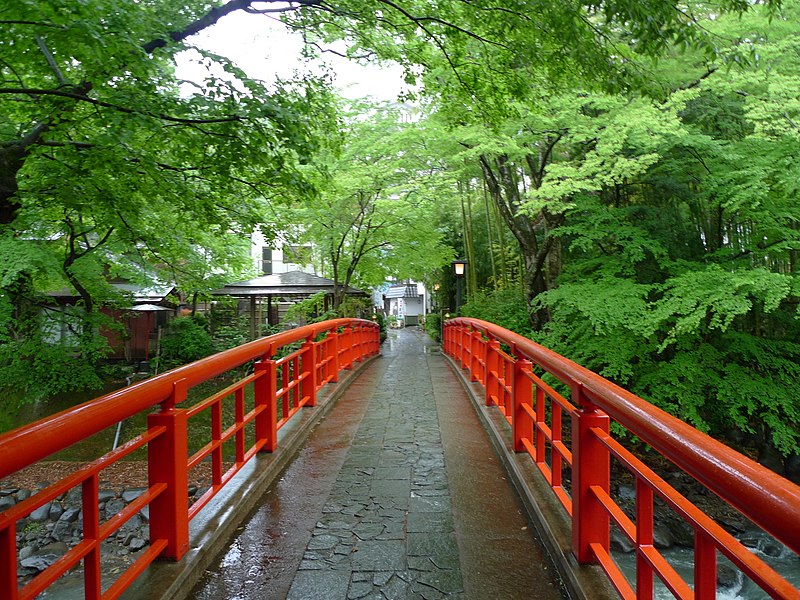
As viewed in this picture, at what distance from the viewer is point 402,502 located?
3438 mm

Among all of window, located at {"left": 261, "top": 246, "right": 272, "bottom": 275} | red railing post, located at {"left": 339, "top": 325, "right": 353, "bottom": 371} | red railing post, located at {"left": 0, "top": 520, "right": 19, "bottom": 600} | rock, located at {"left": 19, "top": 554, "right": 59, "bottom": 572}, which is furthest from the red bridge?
window, located at {"left": 261, "top": 246, "right": 272, "bottom": 275}

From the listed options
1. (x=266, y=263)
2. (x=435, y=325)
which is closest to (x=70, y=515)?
(x=435, y=325)

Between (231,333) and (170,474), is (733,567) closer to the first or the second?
(170,474)

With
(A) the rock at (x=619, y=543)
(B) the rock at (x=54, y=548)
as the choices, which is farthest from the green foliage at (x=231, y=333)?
(A) the rock at (x=619, y=543)

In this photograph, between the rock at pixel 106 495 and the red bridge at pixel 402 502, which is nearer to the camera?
the red bridge at pixel 402 502

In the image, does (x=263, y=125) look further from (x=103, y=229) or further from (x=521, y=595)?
(x=103, y=229)

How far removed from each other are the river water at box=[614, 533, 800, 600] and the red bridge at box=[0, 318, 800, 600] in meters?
0.74

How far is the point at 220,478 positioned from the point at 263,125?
3.12 m

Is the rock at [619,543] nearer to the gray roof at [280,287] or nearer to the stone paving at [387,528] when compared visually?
the stone paving at [387,528]

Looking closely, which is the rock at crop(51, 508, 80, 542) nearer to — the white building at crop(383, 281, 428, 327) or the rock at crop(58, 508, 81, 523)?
the rock at crop(58, 508, 81, 523)

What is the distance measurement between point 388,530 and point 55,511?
23.4 feet

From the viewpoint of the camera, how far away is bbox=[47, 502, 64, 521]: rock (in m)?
7.58

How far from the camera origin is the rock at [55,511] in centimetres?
758

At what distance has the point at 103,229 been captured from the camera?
837 centimetres
